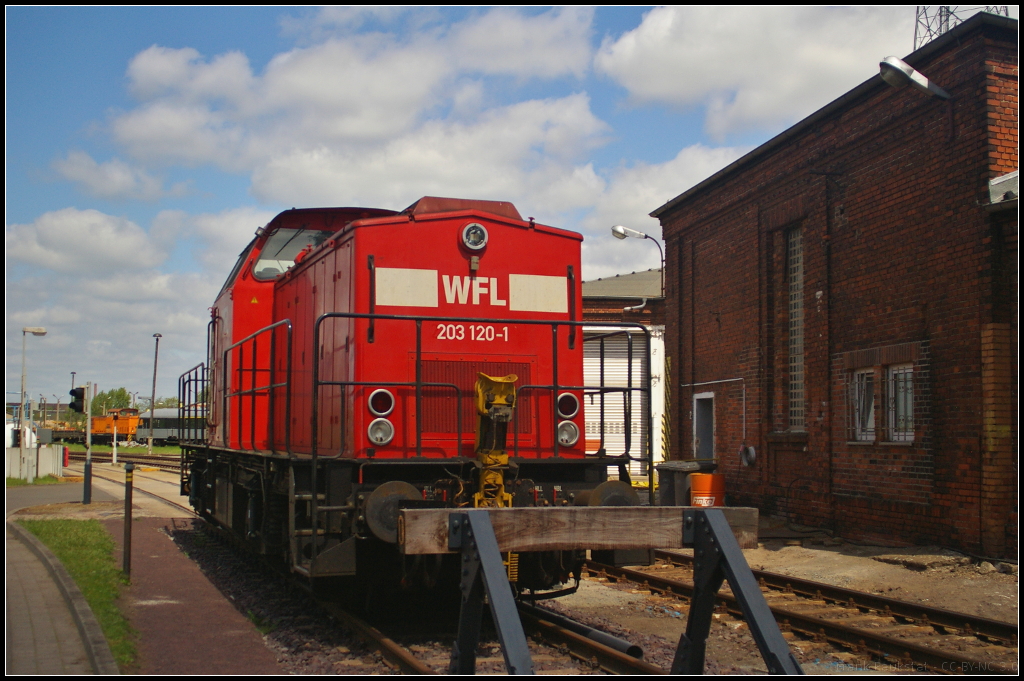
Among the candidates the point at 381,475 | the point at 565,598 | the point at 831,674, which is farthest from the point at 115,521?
the point at 831,674

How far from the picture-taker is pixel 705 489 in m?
15.7

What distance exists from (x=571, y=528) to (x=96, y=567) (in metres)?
6.82

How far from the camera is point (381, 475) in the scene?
6.50 meters

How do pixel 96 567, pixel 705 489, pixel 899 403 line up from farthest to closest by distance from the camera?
pixel 705 489
pixel 899 403
pixel 96 567

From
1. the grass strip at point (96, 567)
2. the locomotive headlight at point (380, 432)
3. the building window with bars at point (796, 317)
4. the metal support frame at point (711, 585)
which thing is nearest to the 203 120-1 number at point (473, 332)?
the locomotive headlight at point (380, 432)

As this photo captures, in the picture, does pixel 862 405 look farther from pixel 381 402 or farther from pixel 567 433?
pixel 381 402

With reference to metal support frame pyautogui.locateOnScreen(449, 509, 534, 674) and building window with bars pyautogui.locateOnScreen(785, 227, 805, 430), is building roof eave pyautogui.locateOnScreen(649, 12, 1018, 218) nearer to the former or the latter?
building window with bars pyautogui.locateOnScreen(785, 227, 805, 430)

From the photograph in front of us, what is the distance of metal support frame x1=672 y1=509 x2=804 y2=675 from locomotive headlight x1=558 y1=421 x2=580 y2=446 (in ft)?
7.58

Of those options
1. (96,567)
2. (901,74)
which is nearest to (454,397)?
(96,567)

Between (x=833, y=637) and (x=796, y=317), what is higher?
(x=796, y=317)

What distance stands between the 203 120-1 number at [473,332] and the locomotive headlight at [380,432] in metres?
0.84

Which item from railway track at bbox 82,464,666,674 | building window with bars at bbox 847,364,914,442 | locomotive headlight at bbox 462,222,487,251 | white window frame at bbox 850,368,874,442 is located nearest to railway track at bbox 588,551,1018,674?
railway track at bbox 82,464,666,674

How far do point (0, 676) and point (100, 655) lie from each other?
580 millimetres

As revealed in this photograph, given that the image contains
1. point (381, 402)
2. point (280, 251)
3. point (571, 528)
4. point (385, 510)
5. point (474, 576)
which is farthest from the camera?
point (280, 251)
